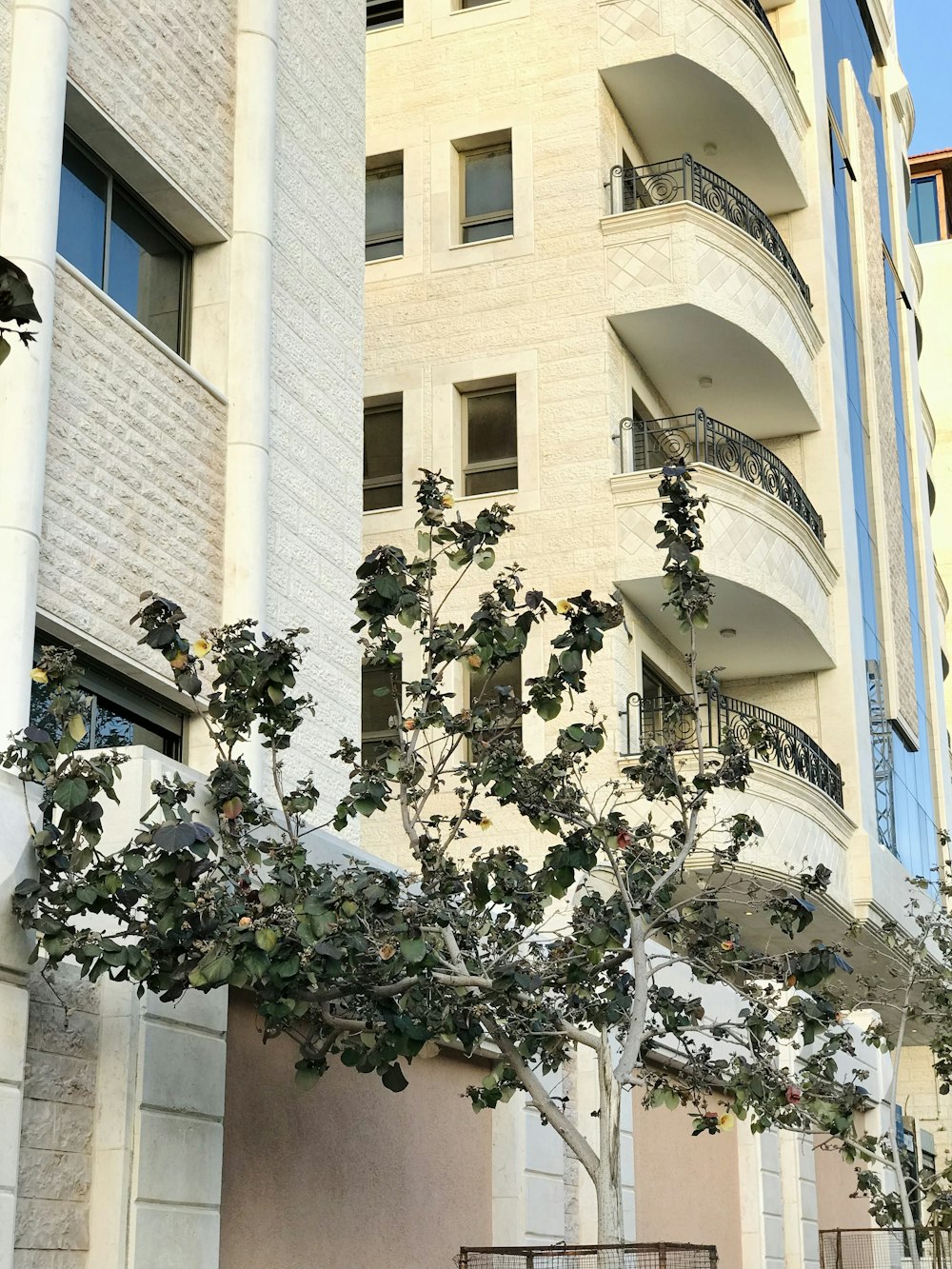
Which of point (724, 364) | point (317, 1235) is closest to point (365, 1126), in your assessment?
point (317, 1235)

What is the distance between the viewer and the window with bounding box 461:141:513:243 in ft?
79.6

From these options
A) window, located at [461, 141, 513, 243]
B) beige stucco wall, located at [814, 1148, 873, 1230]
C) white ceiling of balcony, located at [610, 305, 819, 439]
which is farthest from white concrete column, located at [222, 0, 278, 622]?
beige stucco wall, located at [814, 1148, 873, 1230]

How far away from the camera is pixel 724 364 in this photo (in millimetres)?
24359

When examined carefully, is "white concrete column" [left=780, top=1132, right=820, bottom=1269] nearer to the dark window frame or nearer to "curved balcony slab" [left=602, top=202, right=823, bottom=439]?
"curved balcony slab" [left=602, top=202, right=823, bottom=439]

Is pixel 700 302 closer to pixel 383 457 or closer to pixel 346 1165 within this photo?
pixel 383 457

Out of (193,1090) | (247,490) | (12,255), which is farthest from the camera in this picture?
(247,490)

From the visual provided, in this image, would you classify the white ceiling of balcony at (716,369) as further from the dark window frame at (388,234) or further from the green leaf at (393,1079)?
the green leaf at (393,1079)

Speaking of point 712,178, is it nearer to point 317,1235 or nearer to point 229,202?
point 229,202

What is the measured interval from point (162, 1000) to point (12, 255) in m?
4.57

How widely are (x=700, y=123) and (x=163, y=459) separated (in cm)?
1544

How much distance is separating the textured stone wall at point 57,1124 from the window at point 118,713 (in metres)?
2.19

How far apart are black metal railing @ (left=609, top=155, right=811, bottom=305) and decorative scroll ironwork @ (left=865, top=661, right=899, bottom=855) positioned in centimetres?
645

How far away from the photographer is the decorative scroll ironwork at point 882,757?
2738 centimetres

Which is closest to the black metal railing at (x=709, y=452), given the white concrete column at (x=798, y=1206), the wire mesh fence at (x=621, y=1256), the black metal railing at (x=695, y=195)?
the black metal railing at (x=695, y=195)
